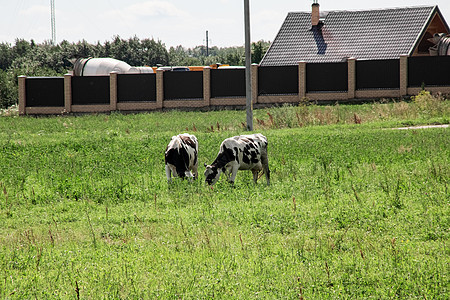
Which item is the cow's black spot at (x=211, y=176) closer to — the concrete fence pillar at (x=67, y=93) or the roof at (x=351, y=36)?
the concrete fence pillar at (x=67, y=93)

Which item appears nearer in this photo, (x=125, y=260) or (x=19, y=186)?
(x=125, y=260)

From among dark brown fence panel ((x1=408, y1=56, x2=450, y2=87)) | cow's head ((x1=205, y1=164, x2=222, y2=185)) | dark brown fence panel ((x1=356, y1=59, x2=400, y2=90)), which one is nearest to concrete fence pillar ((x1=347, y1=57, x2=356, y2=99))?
dark brown fence panel ((x1=356, y1=59, x2=400, y2=90))

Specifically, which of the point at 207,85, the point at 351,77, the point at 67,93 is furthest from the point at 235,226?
the point at 67,93

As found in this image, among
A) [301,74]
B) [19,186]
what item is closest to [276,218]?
[19,186]

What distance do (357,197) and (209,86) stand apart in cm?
2701

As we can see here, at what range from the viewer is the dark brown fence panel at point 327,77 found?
35.3 metres

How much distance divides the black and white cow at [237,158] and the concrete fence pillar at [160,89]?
967 inches

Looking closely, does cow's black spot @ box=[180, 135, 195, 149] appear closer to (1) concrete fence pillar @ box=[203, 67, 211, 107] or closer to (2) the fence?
(2) the fence

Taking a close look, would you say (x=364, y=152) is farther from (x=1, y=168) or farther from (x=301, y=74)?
(x=301, y=74)

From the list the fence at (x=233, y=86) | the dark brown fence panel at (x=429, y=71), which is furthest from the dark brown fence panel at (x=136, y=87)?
the dark brown fence panel at (x=429, y=71)

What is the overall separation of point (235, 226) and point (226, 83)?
91.4 feet

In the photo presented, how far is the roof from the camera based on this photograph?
137ft

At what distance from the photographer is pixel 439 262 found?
269 inches

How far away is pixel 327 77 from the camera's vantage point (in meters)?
35.5
